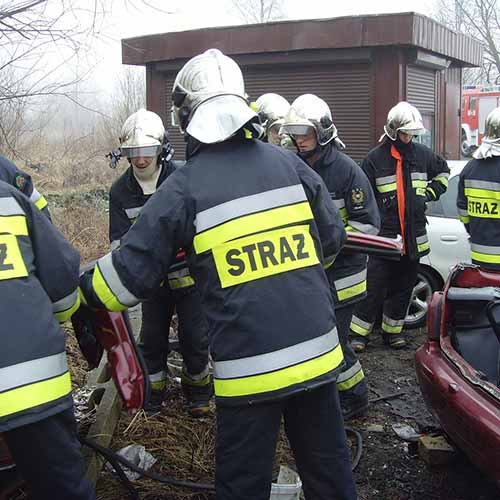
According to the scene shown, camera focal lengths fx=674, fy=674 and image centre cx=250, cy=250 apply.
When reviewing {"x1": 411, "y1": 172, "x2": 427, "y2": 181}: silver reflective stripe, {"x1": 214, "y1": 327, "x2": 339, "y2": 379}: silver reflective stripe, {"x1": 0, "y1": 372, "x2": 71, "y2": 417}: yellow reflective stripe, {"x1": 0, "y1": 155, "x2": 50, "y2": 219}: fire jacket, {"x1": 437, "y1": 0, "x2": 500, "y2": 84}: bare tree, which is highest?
{"x1": 437, "y1": 0, "x2": 500, "y2": 84}: bare tree

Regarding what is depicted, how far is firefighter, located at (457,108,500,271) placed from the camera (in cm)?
495

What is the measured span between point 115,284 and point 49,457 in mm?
673

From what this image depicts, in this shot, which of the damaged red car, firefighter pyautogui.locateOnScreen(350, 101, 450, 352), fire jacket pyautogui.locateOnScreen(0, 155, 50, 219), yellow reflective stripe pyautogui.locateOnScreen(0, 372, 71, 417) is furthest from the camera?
firefighter pyautogui.locateOnScreen(350, 101, 450, 352)

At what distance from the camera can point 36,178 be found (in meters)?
13.7

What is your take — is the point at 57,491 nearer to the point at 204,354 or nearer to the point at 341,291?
the point at 204,354

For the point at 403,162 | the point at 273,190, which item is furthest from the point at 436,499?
the point at 403,162

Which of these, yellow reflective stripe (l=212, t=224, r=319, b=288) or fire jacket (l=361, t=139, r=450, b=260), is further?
fire jacket (l=361, t=139, r=450, b=260)

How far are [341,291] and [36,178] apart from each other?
10771 millimetres

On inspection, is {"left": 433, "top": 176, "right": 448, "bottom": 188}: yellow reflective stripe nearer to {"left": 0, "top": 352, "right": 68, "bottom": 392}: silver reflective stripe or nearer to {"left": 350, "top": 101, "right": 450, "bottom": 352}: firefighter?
{"left": 350, "top": 101, "right": 450, "bottom": 352}: firefighter

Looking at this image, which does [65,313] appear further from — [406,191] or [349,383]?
[406,191]

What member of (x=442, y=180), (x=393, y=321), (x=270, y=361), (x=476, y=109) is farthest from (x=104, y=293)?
(x=476, y=109)

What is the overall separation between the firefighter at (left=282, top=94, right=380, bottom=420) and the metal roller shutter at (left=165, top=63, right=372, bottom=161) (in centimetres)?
615

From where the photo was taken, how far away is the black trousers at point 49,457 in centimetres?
240

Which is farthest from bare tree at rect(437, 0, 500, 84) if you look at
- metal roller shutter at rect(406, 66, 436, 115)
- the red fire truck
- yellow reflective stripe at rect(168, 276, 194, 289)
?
yellow reflective stripe at rect(168, 276, 194, 289)
